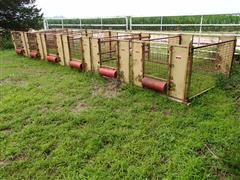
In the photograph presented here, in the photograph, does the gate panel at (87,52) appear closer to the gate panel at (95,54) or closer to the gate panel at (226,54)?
the gate panel at (95,54)

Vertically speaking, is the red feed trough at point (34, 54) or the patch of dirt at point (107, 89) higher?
the red feed trough at point (34, 54)

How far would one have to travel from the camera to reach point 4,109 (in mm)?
4148

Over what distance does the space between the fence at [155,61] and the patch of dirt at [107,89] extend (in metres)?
0.19

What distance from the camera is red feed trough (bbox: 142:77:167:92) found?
4.24 metres

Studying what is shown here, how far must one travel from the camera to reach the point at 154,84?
4.38m

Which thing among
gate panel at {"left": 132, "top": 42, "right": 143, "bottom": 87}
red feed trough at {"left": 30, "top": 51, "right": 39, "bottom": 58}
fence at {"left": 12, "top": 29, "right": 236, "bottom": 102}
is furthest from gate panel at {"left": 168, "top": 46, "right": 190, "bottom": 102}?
red feed trough at {"left": 30, "top": 51, "right": 39, "bottom": 58}

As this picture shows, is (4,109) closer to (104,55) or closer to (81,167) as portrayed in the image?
(81,167)

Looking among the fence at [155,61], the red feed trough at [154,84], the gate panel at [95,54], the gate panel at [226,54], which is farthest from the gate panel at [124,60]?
the gate panel at [226,54]

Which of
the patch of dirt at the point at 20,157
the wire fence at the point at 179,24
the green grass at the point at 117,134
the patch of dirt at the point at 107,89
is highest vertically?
the wire fence at the point at 179,24

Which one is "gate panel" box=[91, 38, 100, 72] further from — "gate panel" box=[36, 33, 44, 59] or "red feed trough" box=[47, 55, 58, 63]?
"gate panel" box=[36, 33, 44, 59]

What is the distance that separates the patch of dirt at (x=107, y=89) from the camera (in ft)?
15.3

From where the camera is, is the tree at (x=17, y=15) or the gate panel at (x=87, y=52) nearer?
the gate panel at (x=87, y=52)

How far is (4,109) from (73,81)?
68.7 inches

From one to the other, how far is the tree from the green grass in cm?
914
